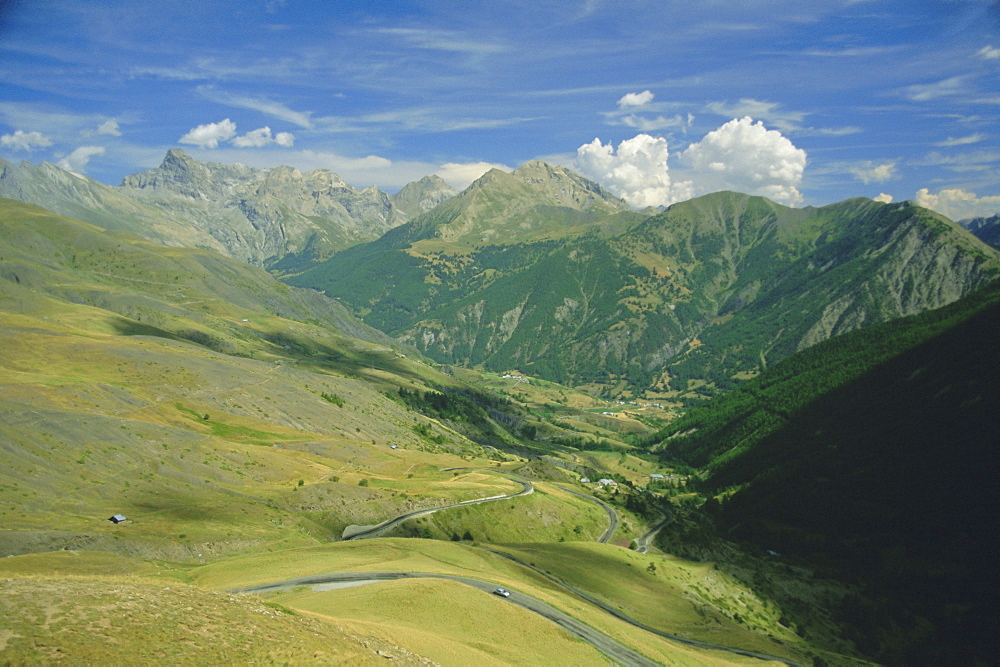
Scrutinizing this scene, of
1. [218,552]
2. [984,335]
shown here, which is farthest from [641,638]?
[984,335]

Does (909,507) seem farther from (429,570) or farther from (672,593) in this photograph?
(429,570)

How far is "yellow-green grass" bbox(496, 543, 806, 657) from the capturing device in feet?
248

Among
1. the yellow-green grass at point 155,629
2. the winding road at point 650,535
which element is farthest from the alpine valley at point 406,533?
the winding road at point 650,535

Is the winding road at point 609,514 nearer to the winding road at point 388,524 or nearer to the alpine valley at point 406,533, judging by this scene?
the alpine valley at point 406,533

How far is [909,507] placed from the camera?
136 m

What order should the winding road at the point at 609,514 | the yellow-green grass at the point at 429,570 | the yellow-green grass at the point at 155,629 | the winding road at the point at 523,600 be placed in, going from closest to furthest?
the yellow-green grass at the point at 155,629, the winding road at the point at 523,600, the yellow-green grass at the point at 429,570, the winding road at the point at 609,514

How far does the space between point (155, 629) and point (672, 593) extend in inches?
3065

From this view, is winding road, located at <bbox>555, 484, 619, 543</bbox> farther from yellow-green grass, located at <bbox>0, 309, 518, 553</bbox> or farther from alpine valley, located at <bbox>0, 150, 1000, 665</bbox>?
yellow-green grass, located at <bbox>0, 309, 518, 553</bbox>

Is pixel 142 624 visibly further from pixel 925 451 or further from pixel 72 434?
pixel 925 451

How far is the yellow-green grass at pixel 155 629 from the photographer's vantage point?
23125mm

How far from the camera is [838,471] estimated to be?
6654 inches

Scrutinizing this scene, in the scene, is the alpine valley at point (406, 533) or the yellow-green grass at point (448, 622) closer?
the alpine valley at point (406, 533)

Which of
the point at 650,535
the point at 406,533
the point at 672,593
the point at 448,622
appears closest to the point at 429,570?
the point at 448,622

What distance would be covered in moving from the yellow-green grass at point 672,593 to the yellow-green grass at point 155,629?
51.3m
